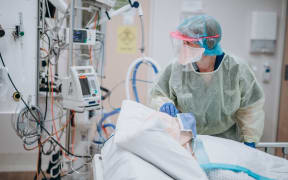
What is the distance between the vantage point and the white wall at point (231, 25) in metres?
2.78

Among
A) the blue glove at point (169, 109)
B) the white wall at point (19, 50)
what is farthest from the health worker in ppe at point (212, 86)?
the white wall at point (19, 50)

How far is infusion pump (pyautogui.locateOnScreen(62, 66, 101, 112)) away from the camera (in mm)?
1499

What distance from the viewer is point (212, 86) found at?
1.50 metres

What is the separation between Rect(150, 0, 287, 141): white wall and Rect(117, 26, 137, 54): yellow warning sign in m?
0.20

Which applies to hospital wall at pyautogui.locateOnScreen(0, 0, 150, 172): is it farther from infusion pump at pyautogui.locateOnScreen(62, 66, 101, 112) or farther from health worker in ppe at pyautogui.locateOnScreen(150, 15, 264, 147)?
health worker in ppe at pyautogui.locateOnScreen(150, 15, 264, 147)

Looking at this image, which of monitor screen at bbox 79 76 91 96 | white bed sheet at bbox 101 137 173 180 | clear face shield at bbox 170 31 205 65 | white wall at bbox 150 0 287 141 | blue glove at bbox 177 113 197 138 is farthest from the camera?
white wall at bbox 150 0 287 141

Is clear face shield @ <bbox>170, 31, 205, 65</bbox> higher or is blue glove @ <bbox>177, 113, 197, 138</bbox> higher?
clear face shield @ <bbox>170, 31, 205, 65</bbox>

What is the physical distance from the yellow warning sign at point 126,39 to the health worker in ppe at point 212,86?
53.2 inches

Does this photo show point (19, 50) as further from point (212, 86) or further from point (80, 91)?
point (212, 86)

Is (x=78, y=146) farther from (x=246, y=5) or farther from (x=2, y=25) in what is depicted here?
(x=246, y=5)

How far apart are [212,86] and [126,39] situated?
60.7 inches

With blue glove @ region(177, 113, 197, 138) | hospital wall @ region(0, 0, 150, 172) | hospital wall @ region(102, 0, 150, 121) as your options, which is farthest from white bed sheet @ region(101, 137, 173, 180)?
hospital wall @ region(102, 0, 150, 121)

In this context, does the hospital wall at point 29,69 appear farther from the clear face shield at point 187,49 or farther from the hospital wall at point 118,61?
the clear face shield at point 187,49

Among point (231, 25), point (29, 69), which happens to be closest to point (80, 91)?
point (29, 69)
